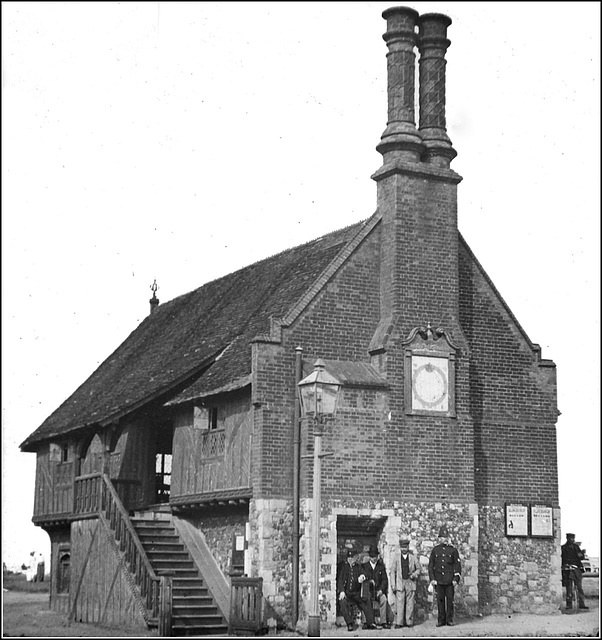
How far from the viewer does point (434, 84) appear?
2967 cm

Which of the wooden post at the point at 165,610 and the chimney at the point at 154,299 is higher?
the chimney at the point at 154,299

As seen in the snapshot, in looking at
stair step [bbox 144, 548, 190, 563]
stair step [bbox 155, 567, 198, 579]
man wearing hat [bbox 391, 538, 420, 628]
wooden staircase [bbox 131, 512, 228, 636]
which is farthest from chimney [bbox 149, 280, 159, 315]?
man wearing hat [bbox 391, 538, 420, 628]

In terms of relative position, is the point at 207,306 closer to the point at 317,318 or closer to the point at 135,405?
the point at 135,405

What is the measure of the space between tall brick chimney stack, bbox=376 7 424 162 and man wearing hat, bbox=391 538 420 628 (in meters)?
8.97

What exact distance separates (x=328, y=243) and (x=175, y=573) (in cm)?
909

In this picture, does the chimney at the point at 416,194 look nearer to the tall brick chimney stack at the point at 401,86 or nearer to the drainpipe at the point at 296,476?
the tall brick chimney stack at the point at 401,86

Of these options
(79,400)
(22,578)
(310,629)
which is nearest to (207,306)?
(79,400)

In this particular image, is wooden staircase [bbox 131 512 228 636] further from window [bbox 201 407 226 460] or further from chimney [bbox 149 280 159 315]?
chimney [bbox 149 280 159 315]

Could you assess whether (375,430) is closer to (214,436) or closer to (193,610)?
(214,436)

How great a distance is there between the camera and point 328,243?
3222 centimetres

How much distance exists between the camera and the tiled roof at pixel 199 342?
30441 mm

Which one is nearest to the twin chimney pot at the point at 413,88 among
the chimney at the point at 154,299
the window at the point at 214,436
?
the window at the point at 214,436

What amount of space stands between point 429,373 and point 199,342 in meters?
7.97

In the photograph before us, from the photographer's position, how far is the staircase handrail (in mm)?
26234
